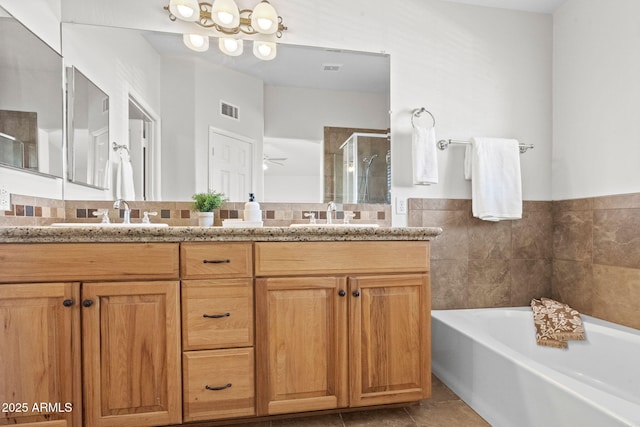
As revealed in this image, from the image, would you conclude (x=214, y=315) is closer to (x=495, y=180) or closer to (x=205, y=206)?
(x=205, y=206)

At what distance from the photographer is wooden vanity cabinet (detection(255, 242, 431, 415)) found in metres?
1.36

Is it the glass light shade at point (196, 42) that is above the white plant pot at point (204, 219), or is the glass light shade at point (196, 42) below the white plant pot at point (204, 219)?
above

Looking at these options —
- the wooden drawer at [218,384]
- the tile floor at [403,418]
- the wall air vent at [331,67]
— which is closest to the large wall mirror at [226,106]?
the wall air vent at [331,67]

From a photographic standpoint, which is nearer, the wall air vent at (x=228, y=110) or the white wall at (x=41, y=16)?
the white wall at (x=41, y=16)

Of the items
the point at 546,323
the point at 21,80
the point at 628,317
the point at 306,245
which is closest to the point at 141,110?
the point at 21,80

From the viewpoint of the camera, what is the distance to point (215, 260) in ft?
4.33

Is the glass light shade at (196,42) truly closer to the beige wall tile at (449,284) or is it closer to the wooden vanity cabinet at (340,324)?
the wooden vanity cabinet at (340,324)

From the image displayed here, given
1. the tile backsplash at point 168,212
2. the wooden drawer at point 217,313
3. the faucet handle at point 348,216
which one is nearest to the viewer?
the wooden drawer at point 217,313

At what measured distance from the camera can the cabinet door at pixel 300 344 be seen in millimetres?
1356

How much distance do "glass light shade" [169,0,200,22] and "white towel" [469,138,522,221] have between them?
1.87 metres

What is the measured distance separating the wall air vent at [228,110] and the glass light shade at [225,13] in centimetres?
45

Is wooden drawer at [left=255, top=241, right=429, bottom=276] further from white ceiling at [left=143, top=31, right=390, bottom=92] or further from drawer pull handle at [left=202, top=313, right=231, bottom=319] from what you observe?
white ceiling at [left=143, top=31, right=390, bottom=92]

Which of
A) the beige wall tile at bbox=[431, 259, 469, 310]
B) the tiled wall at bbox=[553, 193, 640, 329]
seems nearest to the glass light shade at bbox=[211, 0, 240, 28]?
the beige wall tile at bbox=[431, 259, 469, 310]

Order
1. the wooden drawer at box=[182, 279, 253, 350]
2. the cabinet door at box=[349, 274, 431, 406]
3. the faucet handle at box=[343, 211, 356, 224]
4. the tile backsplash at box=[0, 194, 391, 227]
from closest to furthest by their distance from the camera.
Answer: the wooden drawer at box=[182, 279, 253, 350] → the cabinet door at box=[349, 274, 431, 406] → the tile backsplash at box=[0, 194, 391, 227] → the faucet handle at box=[343, 211, 356, 224]
